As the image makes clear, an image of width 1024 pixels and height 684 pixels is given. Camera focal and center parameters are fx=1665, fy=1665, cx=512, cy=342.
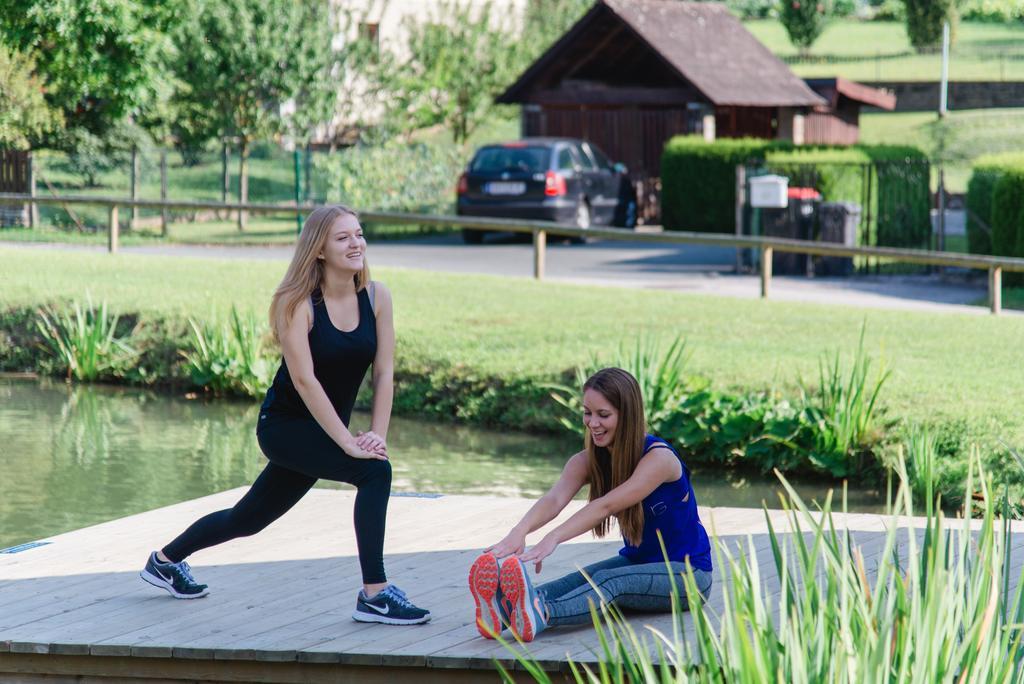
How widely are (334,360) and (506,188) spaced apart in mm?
20270

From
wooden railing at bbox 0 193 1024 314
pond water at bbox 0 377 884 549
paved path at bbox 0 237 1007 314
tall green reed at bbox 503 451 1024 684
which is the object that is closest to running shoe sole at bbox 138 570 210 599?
tall green reed at bbox 503 451 1024 684

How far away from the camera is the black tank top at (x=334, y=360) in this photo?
6.10 m

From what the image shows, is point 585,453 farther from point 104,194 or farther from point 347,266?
point 104,194

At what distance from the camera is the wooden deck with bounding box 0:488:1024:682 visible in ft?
19.6

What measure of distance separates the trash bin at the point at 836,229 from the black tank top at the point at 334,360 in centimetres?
1680

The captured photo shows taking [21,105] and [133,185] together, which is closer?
[21,105]

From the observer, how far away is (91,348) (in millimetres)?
14930

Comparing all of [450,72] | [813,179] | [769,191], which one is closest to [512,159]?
[813,179]

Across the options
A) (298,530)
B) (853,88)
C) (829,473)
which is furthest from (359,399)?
(853,88)

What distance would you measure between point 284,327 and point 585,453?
47.2 inches

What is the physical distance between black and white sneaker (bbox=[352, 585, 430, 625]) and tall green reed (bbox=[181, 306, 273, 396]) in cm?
797

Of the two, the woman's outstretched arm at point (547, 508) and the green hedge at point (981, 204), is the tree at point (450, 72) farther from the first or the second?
the woman's outstretched arm at point (547, 508)

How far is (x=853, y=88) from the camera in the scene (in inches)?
1448

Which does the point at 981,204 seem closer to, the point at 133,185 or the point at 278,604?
the point at 133,185
